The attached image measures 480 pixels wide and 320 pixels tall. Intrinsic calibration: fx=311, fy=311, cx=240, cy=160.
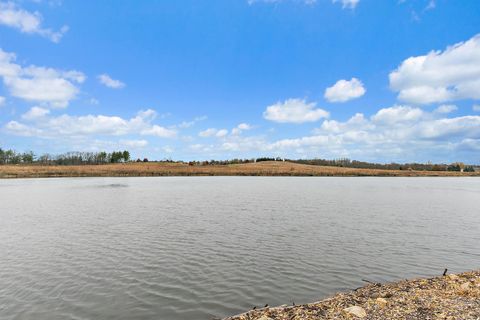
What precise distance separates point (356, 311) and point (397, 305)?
1487 mm

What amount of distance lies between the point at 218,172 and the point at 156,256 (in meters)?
115

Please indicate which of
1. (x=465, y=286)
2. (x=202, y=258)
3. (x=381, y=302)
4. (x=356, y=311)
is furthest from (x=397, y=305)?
(x=202, y=258)

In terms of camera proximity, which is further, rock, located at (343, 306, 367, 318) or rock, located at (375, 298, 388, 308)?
rock, located at (375, 298, 388, 308)

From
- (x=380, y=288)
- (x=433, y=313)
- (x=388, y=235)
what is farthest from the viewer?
(x=388, y=235)

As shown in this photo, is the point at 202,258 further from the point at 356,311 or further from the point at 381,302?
the point at 381,302

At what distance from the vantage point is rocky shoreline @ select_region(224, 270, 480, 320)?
849cm

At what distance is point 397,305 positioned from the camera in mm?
9133

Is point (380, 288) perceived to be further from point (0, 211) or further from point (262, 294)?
point (0, 211)

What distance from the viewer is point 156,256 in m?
16.1

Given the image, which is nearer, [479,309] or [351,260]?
[479,309]

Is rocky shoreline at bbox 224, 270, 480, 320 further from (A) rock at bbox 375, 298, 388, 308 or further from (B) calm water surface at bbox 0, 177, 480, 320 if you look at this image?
(B) calm water surface at bbox 0, 177, 480, 320

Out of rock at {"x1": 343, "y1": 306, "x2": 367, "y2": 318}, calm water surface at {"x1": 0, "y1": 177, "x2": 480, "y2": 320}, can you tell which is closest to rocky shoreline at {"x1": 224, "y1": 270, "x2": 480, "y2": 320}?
rock at {"x1": 343, "y1": 306, "x2": 367, "y2": 318}

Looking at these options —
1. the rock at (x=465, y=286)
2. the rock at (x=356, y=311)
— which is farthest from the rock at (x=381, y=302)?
the rock at (x=465, y=286)

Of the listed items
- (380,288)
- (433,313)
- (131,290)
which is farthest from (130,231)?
(433,313)
